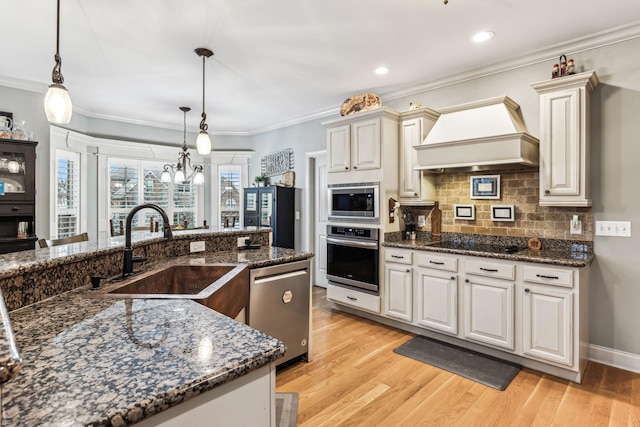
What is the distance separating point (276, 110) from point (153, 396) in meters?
4.76

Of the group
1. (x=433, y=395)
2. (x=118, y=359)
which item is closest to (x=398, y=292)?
(x=433, y=395)

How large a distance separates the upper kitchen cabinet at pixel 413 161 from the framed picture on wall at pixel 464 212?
0.27 meters

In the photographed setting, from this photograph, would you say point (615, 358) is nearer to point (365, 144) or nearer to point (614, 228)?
point (614, 228)

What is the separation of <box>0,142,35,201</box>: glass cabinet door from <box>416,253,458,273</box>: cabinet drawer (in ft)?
13.5

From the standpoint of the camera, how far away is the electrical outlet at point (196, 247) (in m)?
2.67

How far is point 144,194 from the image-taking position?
5.86 metres

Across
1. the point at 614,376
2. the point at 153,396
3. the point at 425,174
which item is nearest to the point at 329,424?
the point at 153,396

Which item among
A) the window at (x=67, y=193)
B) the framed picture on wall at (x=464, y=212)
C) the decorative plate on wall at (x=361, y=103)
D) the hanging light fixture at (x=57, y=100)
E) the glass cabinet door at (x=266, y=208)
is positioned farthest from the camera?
the glass cabinet door at (x=266, y=208)

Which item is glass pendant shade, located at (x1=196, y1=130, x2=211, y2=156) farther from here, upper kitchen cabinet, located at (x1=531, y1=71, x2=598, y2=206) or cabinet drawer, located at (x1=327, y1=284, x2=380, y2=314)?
upper kitchen cabinet, located at (x1=531, y1=71, x2=598, y2=206)

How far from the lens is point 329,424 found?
6.77 feet

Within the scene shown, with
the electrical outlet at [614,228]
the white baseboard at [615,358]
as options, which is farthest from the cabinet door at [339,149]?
the white baseboard at [615,358]

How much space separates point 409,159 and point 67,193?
457cm

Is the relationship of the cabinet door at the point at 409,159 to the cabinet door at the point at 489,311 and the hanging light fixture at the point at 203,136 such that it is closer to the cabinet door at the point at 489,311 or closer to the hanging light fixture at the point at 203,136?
the cabinet door at the point at 489,311

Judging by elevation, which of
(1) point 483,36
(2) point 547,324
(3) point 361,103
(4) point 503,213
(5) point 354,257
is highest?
(1) point 483,36
